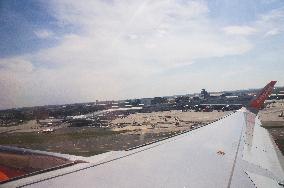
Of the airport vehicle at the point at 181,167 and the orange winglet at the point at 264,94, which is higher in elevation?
the orange winglet at the point at 264,94

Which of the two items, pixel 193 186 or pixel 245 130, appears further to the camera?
pixel 245 130

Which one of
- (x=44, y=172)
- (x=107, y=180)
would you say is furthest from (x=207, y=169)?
(x=44, y=172)

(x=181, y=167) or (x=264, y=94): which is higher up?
(x=264, y=94)

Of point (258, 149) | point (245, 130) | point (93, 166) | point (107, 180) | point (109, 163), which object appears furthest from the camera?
point (245, 130)

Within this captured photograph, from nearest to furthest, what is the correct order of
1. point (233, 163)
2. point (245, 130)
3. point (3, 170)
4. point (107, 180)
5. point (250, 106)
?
1. point (107, 180)
2. point (233, 163)
3. point (3, 170)
4. point (245, 130)
5. point (250, 106)

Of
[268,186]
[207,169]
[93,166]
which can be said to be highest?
[93,166]

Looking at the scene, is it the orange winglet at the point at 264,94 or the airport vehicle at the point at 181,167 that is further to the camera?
the orange winglet at the point at 264,94

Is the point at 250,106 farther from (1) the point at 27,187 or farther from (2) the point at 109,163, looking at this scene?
(1) the point at 27,187

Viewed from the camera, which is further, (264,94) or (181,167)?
(264,94)
